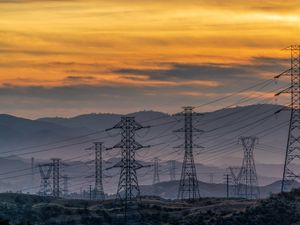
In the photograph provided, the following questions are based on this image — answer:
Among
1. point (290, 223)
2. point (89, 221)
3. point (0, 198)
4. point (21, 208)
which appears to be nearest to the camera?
point (290, 223)

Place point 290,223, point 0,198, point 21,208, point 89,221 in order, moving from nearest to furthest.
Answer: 1. point 290,223
2. point 89,221
3. point 21,208
4. point 0,198

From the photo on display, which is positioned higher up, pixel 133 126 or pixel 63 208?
pixel 133 126

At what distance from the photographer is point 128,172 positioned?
141 metres

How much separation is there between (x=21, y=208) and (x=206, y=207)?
97.1ft

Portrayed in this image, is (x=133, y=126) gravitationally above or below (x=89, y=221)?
above

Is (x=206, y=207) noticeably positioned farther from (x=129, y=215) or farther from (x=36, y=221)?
(x=36, y=221)

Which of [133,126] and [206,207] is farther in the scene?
[206,207]

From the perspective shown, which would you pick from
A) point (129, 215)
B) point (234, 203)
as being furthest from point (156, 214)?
point (234, 203)

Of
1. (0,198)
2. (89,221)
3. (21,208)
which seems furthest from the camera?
(0,198)

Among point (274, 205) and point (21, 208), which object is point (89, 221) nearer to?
point (21, 208)

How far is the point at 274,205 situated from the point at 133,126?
23.8 metres

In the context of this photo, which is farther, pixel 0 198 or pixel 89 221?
pixel 0 198

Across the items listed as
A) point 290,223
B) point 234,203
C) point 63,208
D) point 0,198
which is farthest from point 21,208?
point 290,223

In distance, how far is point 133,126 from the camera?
14862cm
